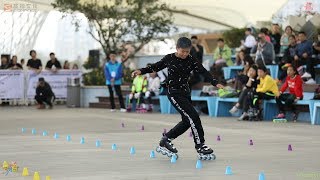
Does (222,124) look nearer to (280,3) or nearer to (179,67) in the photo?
(179,67)

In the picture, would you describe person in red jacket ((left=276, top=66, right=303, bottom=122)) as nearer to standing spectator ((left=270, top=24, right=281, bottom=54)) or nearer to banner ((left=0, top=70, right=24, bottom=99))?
standing spectator ((left=270, top=24, right=281, bottom=54))

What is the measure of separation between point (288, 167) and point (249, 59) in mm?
11107

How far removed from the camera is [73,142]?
13070mm

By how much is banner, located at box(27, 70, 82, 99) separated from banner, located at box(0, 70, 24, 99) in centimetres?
31

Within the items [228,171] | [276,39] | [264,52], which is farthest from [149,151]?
[276,39]

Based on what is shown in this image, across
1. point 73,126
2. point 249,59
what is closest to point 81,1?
point 249,59

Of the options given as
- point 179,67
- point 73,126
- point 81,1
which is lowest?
point 73,126

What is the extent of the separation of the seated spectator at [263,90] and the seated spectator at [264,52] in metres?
2.09

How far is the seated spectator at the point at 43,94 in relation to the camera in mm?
25734

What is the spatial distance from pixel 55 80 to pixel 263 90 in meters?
11.6

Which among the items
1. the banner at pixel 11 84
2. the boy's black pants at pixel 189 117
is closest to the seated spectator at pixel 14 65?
the banner at pixel 11 84

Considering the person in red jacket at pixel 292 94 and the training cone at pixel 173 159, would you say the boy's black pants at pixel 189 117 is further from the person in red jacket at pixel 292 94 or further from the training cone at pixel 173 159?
the person in red jacket at pixel 292 94

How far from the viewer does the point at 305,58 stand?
788 inches

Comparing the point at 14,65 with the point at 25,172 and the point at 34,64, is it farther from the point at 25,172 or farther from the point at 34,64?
the point at 25,172
